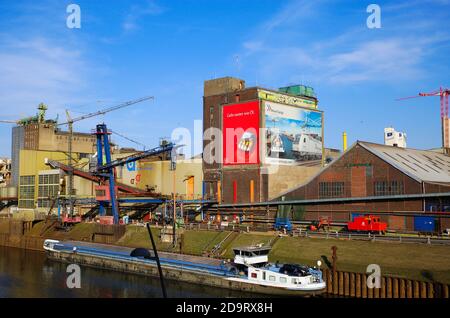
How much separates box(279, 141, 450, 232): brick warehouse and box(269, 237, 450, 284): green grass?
13060mm

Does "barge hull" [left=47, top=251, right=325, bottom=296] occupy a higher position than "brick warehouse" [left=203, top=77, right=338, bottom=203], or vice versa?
"brick warehouse" [left=203, top=77, right=338, bottom=203]

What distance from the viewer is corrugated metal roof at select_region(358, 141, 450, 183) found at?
66.0 m

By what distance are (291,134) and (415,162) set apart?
26979mm

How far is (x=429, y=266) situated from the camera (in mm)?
45156

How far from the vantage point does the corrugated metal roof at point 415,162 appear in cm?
6600

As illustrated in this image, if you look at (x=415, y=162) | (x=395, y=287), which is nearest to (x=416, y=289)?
(x=395, y=287)

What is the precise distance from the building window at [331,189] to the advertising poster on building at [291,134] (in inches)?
647

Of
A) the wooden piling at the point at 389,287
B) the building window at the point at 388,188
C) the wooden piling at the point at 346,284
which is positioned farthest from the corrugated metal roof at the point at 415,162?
the wooden piling at the point at 389,287

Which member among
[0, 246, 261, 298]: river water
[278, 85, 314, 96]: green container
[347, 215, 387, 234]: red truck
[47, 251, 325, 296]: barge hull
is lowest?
[0, 246, 261, 298]: river water

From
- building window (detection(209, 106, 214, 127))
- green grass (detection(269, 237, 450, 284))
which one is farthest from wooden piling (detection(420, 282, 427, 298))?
building window (detection(209, 106, 214, 127))

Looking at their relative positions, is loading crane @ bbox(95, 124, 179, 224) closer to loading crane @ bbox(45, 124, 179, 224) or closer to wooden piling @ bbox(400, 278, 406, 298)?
loading crane @ bbox(45, 124, 179, 224)

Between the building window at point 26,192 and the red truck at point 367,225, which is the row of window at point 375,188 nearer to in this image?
the red truck at point 367,225

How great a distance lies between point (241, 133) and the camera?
90.0 metres

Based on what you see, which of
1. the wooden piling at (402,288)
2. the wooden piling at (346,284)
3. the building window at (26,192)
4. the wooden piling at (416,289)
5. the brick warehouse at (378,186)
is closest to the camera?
the wooden piling at (416,289)
